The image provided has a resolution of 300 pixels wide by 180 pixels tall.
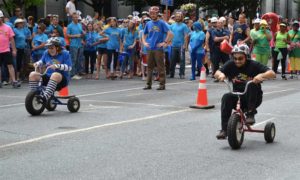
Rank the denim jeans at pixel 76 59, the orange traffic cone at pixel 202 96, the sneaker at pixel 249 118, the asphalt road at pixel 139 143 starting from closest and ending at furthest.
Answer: the asphalt road at pixel 139 143, the sneaker at pixel 249 118, the orange traffic cone at pixel 202 96, the denim jeans at pixel 76 59

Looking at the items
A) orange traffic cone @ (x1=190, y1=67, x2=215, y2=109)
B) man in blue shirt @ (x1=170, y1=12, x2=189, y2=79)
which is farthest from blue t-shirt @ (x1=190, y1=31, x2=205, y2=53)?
orange traffic cone @ (x1=190, y1=67, x2=215, y2=109)

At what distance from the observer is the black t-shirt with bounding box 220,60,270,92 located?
8.98 meters

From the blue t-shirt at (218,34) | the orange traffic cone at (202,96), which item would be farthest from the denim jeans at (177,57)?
the orange traffic cone at (202,96)

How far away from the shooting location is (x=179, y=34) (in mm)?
20391

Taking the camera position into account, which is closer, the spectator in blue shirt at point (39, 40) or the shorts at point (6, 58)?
the shorts at point (6, 58)

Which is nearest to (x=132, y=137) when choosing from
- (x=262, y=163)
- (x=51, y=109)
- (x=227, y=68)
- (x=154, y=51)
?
(x=227, y=68)

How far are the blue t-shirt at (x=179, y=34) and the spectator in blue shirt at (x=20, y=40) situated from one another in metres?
4.59

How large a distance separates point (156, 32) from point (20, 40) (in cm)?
405

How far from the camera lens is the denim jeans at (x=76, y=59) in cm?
1988

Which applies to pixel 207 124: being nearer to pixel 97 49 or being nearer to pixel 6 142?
pixel 6 142

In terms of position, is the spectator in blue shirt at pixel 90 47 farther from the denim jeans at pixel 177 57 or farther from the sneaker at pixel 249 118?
the sneaker at pixel 249 118

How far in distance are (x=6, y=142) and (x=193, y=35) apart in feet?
40.7

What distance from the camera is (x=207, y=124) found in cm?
1070

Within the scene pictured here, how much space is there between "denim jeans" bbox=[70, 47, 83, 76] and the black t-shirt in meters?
11.4
